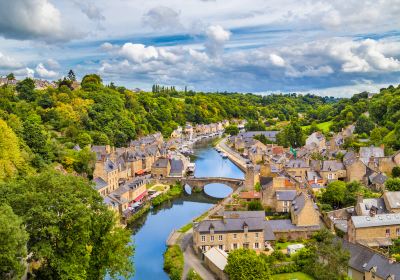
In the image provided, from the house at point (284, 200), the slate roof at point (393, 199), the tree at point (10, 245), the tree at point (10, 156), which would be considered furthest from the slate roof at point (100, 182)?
the tree at point (10, 245)

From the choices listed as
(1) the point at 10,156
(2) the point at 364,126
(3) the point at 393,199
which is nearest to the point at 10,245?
(1) the point at 10,156

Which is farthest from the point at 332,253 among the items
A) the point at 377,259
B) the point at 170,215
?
the point at 170,215

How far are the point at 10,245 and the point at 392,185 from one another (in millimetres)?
35994

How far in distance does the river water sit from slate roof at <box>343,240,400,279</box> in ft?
41.6

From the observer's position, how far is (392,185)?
43.0m

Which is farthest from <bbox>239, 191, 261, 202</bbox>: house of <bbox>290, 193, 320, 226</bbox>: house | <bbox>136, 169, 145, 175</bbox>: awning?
<bbox>136, 169, 145, 175</bbox>: awning

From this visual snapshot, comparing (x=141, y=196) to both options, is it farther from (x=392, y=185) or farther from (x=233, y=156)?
(x=233, y=156)

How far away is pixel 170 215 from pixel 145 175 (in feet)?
47.9

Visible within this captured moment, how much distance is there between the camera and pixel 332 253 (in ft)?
85.8

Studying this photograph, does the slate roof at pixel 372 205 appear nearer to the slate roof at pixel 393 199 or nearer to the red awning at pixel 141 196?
the slate roof at pixel 393 199

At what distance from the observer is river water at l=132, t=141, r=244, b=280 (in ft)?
110

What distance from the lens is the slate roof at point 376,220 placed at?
109ft

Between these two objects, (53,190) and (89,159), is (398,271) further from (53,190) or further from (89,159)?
(89,159)

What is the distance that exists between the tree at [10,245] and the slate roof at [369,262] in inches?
768
